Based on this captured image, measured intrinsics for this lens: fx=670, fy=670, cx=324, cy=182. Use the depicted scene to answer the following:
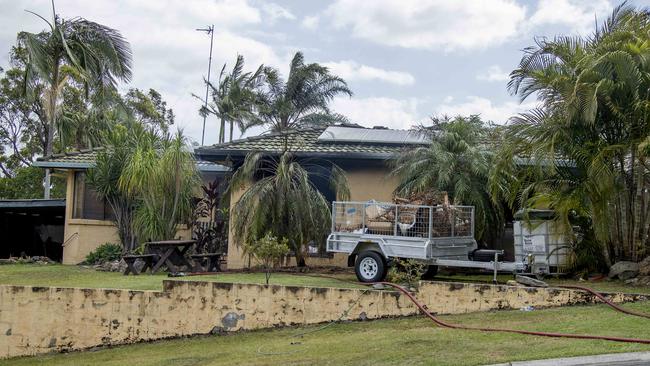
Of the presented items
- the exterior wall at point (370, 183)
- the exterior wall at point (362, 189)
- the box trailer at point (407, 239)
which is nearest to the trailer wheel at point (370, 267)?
the box trailer at point (407, 239)

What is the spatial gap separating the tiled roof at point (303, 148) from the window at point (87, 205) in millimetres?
4967

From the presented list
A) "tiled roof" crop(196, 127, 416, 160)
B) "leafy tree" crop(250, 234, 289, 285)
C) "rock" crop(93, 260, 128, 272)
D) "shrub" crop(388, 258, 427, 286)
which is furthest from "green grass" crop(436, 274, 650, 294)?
"rock" crop(93, 260, 128, 272)

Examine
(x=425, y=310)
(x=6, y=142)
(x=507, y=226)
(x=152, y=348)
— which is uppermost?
(x=6, y=142)

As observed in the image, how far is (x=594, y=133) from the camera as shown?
1254 centimetres

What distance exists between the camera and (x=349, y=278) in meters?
13.9

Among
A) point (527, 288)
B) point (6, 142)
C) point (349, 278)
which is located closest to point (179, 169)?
point (349, 278)

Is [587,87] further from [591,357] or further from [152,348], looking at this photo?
[152,348]

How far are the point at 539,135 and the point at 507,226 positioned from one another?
425cm

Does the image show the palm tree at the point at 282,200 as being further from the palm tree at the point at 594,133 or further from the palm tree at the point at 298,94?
the palm tree at the point at 298,94

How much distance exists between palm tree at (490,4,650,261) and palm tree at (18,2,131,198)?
15.5 metres

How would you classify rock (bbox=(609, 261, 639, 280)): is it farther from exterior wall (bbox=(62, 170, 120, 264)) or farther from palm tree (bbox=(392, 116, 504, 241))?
exterior wall (bbox=(62, 170, 120, 264))

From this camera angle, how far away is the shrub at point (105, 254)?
1919cm

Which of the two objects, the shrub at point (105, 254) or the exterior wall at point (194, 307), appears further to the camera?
the shrub at point (105, 254)

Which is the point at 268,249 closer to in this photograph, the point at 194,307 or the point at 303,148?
the point at 194,307
